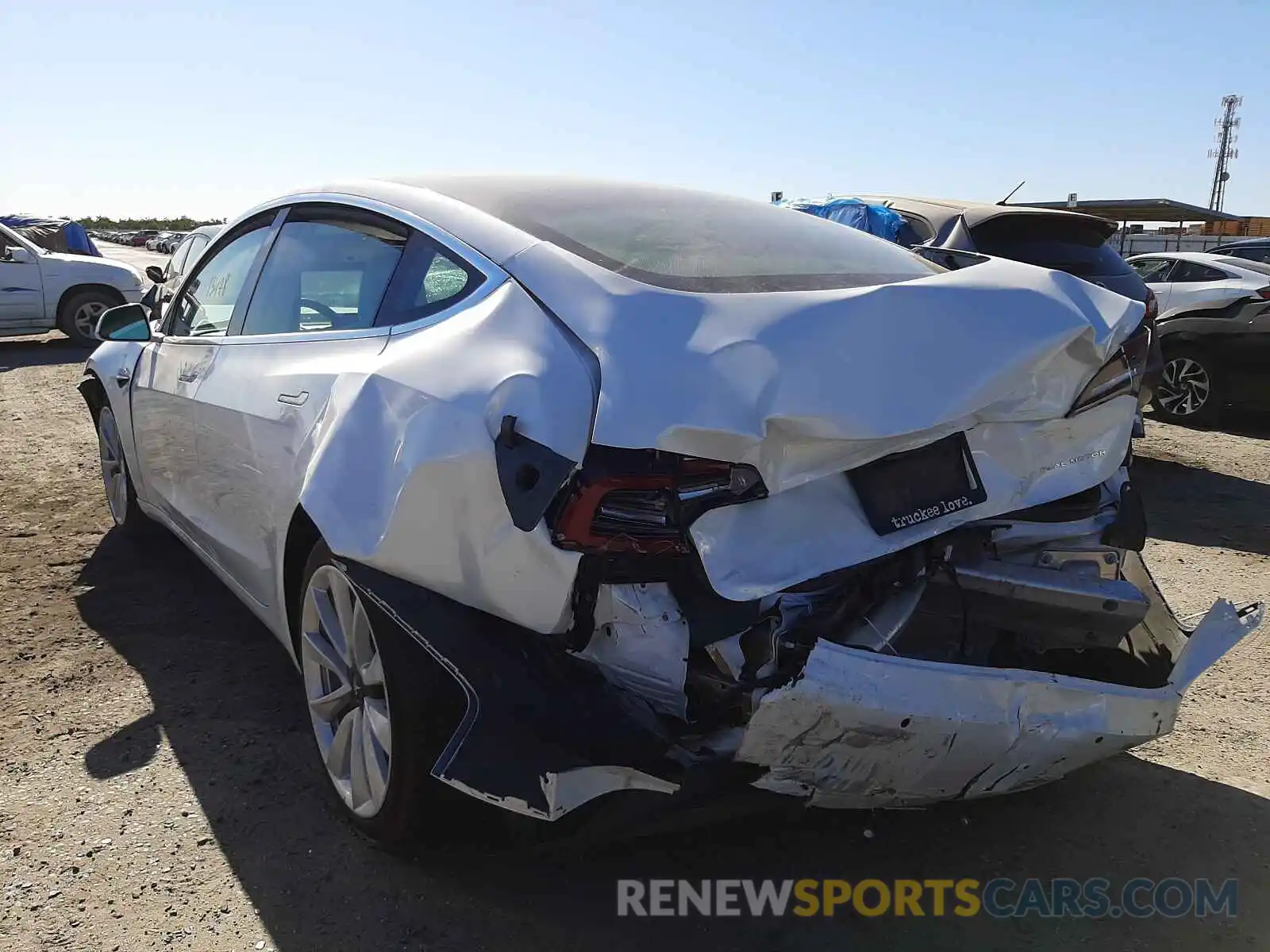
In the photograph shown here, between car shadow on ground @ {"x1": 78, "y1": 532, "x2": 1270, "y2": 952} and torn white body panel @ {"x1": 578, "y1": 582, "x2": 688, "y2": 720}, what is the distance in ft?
1.32

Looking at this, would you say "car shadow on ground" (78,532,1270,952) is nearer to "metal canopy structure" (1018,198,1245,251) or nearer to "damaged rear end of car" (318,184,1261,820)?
"damaged rear end of car" (318,184,1261,820)

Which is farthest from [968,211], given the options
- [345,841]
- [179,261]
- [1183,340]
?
[179,261]

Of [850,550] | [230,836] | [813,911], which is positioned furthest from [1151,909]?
[230,836]

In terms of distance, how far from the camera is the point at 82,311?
1276 centimetres

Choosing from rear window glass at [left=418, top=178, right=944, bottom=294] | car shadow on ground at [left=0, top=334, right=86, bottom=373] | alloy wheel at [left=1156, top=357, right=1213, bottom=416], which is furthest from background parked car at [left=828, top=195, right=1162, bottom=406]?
car shadow on ground at [left=0, top=334, right=86, bottom=373]

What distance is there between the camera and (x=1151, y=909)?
241 centimetres

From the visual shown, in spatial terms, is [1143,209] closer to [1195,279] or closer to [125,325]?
[1195,279]

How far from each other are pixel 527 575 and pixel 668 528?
0.32m

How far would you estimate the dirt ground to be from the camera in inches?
90.1

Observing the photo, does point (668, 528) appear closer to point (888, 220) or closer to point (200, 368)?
point (200, 368)

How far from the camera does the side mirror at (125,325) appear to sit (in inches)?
158

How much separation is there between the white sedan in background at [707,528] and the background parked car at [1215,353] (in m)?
6.96

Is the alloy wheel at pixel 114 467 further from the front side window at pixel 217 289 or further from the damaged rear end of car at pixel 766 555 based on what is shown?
the damaged rear end of car at pixel 766 555

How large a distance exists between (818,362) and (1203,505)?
5.23 meters
